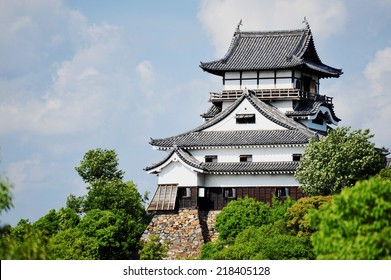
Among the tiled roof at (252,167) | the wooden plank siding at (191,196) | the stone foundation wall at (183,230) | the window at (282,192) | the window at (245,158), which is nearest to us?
the stone foundation wall at (183,230)

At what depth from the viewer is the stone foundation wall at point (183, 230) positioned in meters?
57.3

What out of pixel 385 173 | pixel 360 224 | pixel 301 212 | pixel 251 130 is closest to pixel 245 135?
pixel 251 130

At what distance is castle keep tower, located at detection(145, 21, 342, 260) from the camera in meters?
58.6

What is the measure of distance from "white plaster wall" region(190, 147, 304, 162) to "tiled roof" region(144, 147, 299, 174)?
A: 41 cm

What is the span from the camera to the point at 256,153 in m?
59.4

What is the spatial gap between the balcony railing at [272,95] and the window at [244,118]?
7.65ft

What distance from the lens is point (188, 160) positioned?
58.3 meters

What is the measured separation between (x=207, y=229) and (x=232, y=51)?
11885 mm

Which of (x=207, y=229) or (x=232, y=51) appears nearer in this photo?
(x=207, y=229)

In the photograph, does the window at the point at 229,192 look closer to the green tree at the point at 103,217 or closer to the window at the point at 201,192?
the window at the point at 201,192

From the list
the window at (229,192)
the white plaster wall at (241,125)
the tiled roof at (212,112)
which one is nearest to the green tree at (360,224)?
the window at (229,192)

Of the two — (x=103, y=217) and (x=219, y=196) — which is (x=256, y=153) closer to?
(x=219, y=196)
